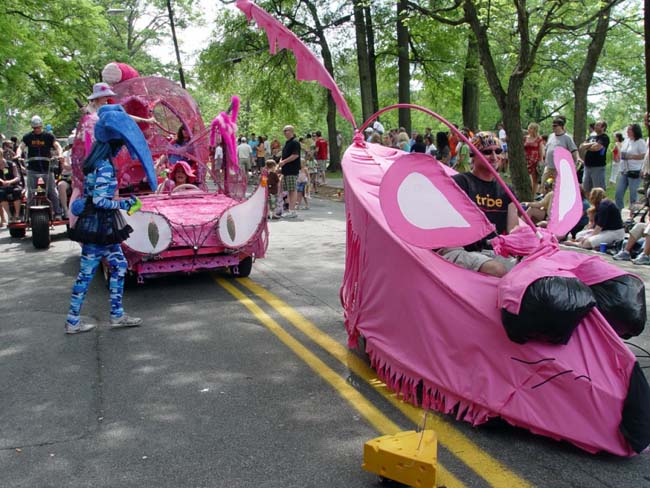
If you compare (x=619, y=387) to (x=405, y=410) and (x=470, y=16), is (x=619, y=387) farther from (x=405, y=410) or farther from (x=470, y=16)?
(x=470, y=16)

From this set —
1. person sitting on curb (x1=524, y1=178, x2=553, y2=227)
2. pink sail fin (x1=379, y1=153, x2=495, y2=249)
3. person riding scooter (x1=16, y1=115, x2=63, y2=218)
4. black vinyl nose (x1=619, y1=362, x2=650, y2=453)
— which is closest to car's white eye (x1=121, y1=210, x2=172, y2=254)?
pink sail fin (x1=379, y1=153, x2=495, y2=249)

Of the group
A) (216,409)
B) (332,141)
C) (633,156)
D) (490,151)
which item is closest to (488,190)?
(490,151)

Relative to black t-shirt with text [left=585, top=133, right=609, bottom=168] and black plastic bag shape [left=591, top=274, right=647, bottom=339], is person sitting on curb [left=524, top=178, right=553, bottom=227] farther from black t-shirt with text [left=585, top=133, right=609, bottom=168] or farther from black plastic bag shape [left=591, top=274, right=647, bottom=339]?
black plastic bag shape [left=591, top=274, right=647, bottom=339]

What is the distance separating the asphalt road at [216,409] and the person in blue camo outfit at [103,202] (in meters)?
0.56

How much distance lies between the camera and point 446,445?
3826mm

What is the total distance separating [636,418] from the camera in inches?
136

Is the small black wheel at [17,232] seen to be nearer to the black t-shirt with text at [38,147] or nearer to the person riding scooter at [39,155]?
the person riding scooter at [39,155]

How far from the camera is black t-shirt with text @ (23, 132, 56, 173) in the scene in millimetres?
13133

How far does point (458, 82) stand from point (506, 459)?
92.5ft

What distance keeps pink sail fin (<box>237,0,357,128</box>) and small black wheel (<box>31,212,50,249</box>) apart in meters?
6.28

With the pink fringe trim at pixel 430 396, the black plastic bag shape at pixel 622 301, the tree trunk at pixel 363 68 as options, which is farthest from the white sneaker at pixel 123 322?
the tree trunk at pixel 363 68

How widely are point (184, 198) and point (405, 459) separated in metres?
7.07

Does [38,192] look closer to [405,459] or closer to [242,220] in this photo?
[242,220]

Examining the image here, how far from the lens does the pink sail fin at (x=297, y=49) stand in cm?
675
